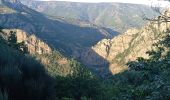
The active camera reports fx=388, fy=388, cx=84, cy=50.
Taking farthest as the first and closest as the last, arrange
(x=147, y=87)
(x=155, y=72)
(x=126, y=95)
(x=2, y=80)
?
(x=155, y=72), (x=126, y=95), (x=147, y=87), (x=2, y=80)

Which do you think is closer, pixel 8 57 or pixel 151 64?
Answer: pixel 8 57

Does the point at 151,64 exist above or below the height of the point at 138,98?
above

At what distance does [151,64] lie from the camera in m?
11.7

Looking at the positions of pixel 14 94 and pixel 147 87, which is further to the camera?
pixel 147 87

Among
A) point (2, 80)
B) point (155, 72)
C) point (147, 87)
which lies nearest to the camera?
point (2, 80)

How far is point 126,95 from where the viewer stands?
10.7m

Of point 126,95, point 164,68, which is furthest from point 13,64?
point 164,68

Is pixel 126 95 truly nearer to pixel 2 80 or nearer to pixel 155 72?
pixel 155 72

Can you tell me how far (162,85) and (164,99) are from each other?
0.34 m

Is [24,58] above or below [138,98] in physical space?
above

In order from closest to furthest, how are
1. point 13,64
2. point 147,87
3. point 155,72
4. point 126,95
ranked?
point 13,64 < point 147,87 < point 126,95 < point 155,72

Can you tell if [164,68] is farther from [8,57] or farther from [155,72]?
[8,57]

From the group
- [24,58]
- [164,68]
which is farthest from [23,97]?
[164,68]

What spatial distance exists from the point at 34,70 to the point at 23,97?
121cm
